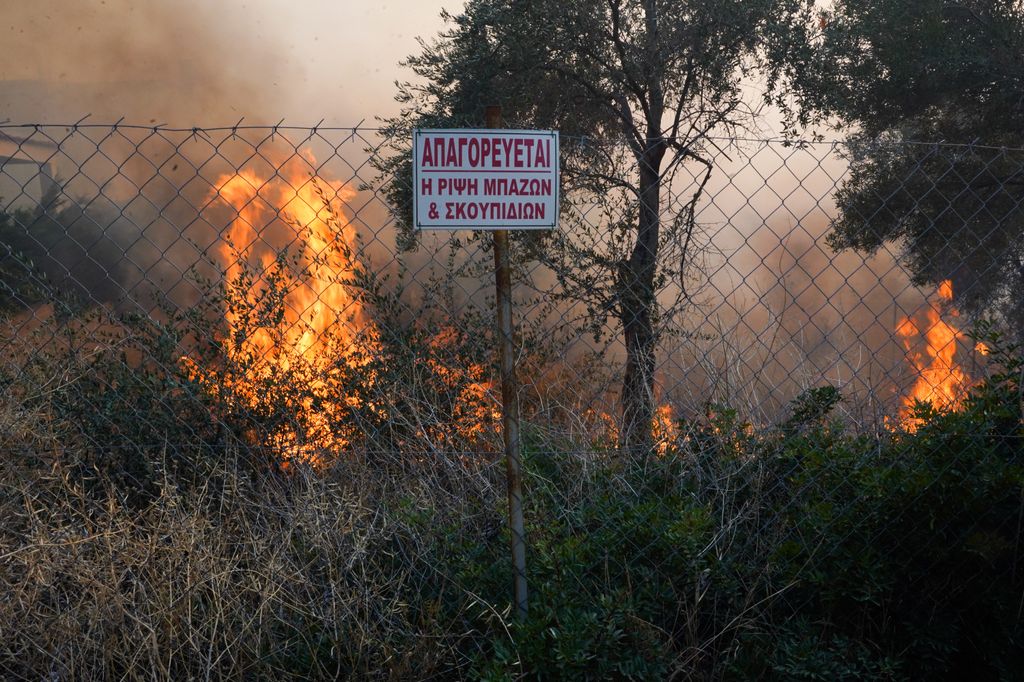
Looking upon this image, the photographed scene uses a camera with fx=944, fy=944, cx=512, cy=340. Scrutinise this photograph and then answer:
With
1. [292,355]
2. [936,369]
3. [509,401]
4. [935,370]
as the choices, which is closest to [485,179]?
[509,401]

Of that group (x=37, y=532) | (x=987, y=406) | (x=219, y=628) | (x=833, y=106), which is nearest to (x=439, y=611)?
(x=219, y=628)

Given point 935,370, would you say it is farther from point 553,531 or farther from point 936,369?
point 553,531

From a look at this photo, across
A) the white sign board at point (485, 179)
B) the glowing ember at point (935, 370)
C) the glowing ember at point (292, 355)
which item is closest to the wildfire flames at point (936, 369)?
the glowing ember at point (935, 370)

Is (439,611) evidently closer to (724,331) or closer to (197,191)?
(724,331)

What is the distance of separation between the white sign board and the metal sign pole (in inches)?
3.6

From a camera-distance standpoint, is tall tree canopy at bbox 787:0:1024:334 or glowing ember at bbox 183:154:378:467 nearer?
glowing ember at bbox 183:154:378:467

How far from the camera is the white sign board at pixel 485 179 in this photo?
2.81 metres

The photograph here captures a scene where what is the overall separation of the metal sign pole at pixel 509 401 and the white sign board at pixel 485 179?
91mm

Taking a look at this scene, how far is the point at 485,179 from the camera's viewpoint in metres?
2.86

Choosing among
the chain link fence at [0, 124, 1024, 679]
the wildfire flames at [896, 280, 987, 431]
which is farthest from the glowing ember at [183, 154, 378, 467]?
the wildfire flames at [896, 280, 987, 431]

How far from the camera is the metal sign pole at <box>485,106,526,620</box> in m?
2.95

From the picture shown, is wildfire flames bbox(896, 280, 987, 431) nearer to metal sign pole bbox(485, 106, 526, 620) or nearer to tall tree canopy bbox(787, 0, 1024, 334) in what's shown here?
metal sign pole bbox(485, 106, 526, 620)

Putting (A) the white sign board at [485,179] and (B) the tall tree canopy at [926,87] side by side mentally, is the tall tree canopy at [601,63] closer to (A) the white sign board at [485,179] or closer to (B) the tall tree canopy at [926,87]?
(B) the tall tree canopy at [926,87]

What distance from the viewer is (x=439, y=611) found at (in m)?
3.03
